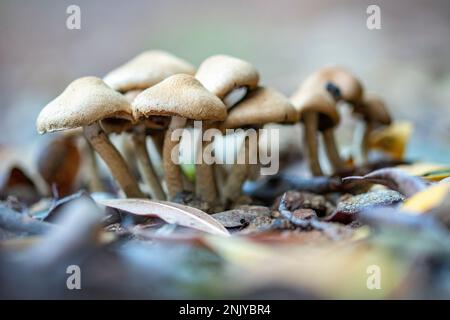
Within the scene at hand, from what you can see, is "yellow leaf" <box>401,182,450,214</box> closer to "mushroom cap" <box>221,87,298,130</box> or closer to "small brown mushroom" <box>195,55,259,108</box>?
"mushroom cap" <box>221,87,298,130</box>

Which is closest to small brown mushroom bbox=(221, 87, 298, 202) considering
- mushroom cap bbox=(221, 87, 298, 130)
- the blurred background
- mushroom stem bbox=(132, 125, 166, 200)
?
mushroom cap bbox=(221, 87, 298, 130)

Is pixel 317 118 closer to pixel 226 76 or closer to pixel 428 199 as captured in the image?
pixel 226 76

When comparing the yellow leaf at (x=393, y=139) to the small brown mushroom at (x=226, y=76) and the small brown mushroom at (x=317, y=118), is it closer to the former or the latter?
the small brown mushroom at (x=317, y=118)

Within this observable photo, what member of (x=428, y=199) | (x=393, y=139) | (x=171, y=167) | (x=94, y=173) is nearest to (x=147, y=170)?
(x=171, y=167)

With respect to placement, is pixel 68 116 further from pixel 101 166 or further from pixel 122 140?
pixel 101 166

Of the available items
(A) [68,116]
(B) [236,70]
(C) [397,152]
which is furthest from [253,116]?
(C) [397,152]

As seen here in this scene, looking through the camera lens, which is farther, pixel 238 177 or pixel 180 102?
pixel 238 177
